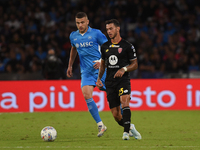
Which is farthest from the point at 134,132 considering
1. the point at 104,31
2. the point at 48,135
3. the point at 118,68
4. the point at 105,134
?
the point at 104,31

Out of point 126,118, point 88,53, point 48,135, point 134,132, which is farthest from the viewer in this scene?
point 88,53

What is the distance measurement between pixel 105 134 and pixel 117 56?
1.70 metres

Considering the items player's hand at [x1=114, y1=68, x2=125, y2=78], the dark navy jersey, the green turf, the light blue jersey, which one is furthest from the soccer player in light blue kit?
player's hand at [x1=114, y1=68, x2=125, y2=78]

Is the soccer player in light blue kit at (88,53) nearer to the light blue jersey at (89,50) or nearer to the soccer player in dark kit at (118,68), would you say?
the light blue jersey at (89,50)

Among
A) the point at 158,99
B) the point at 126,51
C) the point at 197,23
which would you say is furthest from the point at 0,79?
the point at 197,23

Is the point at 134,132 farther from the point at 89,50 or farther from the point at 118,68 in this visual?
the point at 89,50

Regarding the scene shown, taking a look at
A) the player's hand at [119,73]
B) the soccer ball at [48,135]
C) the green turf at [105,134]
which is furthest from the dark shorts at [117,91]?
the soccer ball at [48,135]

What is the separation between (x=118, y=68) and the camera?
232 inches

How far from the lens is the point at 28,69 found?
13430mm

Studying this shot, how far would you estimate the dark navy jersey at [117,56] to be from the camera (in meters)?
5.85

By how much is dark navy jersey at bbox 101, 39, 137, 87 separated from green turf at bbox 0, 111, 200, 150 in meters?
1.05

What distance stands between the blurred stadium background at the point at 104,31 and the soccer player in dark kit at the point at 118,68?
7.21m

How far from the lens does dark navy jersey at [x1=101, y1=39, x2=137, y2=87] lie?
585 cm

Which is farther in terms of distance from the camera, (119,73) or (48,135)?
(48,135)
